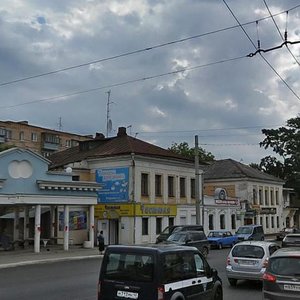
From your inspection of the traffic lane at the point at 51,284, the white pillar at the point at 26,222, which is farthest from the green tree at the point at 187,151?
the traffic lane at the point at 51,284

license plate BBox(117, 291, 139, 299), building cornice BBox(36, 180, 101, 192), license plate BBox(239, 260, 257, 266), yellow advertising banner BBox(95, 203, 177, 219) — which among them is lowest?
license plate BBox(117, 291, 139, 299)

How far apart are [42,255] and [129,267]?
23.0 m

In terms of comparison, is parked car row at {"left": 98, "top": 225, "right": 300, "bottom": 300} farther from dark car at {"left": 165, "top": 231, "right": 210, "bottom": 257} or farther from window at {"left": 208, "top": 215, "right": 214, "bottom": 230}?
window at {"left": 208, "top": 215, "right": 214, "bottom": 230}

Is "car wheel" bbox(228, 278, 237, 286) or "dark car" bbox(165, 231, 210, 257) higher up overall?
"dark car" bbox(165, 231, 210, 257)

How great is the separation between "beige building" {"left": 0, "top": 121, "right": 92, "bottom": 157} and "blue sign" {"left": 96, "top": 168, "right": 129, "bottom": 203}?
40.2m

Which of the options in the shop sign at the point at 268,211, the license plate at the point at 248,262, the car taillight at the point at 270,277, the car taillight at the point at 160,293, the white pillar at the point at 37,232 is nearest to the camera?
the car taillight at the point at 160,293

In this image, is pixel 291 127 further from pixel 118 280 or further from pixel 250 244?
pixel 118 280

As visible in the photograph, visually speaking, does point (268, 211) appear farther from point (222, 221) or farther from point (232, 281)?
point (232, 281)

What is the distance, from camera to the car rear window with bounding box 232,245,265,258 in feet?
56.4

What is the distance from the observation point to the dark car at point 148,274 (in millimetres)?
9984

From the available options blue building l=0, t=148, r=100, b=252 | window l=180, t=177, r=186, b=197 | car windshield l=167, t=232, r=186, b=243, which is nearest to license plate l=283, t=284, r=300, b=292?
car windshield l=167, t=232, r=186, b=243

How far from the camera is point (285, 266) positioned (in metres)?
11.7

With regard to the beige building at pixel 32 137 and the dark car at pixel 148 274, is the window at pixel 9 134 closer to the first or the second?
the beige building at pixel 32 137

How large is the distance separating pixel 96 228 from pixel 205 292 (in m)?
32.6
